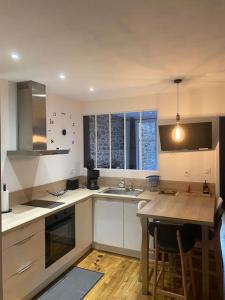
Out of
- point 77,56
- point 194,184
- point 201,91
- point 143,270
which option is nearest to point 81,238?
point 143,270

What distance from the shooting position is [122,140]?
4.11m

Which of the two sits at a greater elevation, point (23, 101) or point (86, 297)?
point (23, 101)

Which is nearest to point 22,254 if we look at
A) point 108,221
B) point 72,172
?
point 108,221

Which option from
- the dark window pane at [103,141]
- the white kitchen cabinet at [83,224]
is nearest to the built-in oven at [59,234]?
the white kitchen cabinet at [83,224]

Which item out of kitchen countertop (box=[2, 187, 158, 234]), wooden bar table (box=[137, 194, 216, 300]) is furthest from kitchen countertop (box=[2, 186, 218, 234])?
wooden bar table (box=[137, 194, 216, 300])

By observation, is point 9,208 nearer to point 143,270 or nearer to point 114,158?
point 143,270

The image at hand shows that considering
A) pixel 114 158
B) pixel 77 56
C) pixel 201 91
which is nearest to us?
pixel 77 56

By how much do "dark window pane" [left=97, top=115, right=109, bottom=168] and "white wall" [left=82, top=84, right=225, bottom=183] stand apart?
0.56 m

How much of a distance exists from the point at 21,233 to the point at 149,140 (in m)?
2.37

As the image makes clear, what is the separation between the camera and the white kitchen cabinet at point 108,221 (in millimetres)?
3248

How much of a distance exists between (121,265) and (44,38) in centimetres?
277

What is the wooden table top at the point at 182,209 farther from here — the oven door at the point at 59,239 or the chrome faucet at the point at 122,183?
the oven door at the point at 59,239

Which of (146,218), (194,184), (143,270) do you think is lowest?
(143,270)

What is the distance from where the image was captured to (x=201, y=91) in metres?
3.26
